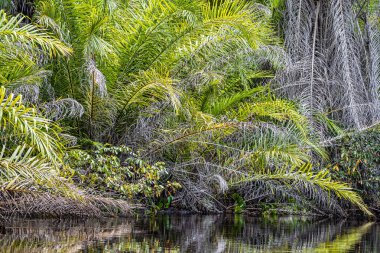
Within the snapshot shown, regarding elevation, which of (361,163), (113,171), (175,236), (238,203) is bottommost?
(175,236)

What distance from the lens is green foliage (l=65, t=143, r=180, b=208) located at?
914 cm

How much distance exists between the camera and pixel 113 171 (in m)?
9.66

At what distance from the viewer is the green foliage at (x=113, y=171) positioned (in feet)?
30.0

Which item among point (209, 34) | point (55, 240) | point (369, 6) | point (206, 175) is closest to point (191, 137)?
point (206, 175)

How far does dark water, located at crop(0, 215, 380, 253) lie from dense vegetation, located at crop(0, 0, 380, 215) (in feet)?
1.37

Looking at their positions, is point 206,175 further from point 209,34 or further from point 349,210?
point 349,210

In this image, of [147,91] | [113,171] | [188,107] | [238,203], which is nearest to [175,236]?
[113,171]

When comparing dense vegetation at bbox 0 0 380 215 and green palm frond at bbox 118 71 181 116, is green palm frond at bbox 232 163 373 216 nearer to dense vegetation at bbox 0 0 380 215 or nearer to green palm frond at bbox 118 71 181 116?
dense vegetation at bbox 0 0 380 215

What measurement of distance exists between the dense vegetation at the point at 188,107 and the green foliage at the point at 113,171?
33 millimetres

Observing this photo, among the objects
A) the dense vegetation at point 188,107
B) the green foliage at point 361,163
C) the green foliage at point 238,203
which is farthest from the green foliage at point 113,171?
the green foliage at point 361,163

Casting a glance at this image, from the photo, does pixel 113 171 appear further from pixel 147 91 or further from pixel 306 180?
pixel 306 180

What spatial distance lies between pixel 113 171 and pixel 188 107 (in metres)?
1.70

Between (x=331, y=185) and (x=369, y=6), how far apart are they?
5939 millimetres

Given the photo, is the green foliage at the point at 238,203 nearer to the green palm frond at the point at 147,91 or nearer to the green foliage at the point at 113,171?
the green foliage at the point at 113,171
